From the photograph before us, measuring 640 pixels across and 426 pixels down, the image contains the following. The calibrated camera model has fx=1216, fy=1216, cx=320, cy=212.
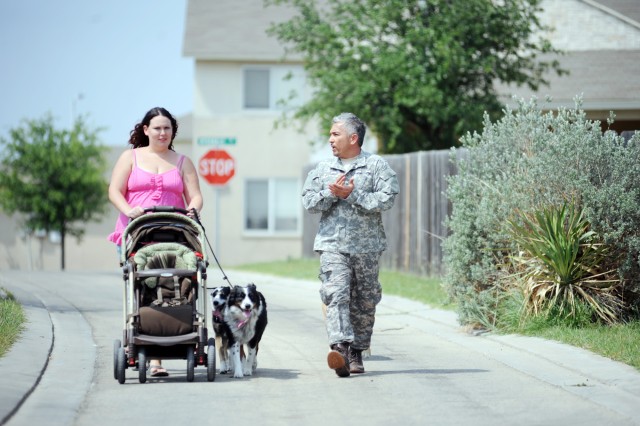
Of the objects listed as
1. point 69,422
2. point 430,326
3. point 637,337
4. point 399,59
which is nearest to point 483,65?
point 399,59

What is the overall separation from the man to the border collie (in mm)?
613

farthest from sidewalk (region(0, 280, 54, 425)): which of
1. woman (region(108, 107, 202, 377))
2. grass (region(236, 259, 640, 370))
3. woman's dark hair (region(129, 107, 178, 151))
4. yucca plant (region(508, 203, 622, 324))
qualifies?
yucca plant (region(508, 203, 622, 324))

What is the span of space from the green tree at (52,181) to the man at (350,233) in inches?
1186

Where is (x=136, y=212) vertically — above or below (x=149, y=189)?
below

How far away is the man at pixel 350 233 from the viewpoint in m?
10.3

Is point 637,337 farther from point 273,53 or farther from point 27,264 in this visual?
point 27,264

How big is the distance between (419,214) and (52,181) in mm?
20685

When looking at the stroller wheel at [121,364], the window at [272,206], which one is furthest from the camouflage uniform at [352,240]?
the window at [272,206]

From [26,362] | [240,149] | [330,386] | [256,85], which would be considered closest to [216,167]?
[240,149]

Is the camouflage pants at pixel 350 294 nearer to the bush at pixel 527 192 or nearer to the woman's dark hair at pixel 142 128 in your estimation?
the woman's dark hair at pixel 142 128

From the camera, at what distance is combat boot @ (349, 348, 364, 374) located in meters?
10.4

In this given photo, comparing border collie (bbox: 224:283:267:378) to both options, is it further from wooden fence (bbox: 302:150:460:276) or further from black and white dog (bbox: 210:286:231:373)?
wooden fence (bbox: 302:150:460:276)

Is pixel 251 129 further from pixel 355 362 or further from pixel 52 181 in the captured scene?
pixel 355 362

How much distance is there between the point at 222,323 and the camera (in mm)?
10086
